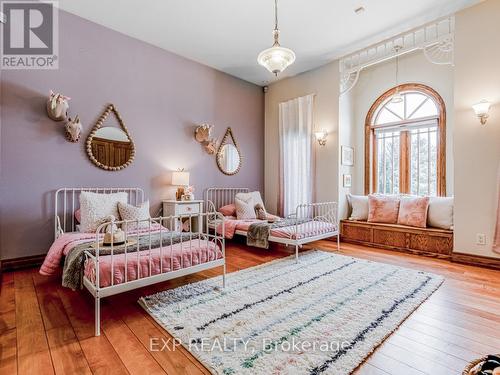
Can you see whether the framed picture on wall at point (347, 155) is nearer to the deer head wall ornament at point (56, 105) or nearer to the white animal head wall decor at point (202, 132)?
the white animal head wall decor at point (202, 132)

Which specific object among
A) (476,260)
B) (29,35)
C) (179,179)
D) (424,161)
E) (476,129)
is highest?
(29,35)

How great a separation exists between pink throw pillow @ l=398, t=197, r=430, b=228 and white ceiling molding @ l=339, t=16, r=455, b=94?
6.48ft

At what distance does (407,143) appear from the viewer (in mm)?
4613

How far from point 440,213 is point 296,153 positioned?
253cm

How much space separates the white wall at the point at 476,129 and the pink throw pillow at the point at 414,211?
0.49 m

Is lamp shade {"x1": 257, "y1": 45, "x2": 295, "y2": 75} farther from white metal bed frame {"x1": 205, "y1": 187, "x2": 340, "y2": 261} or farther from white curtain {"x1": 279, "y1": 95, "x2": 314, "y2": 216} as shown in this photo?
white curtain {"x1": 279, "y1": 95, "x2": 314, "y2": 216}

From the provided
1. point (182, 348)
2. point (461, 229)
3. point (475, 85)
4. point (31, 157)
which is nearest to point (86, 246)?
point (182, 348)

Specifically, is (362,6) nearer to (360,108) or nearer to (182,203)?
(360,108)

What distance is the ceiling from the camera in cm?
319

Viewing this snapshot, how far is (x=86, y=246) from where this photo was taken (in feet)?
7.46

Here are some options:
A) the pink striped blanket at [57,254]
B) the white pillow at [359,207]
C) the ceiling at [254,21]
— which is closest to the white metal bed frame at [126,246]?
the pink striped blanket at [57,254]

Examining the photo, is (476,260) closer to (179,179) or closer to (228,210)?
(228,210)

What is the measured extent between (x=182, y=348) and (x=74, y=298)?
1339 millimetres

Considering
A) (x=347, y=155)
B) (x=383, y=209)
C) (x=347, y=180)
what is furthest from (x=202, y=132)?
(x=383, y=209)
